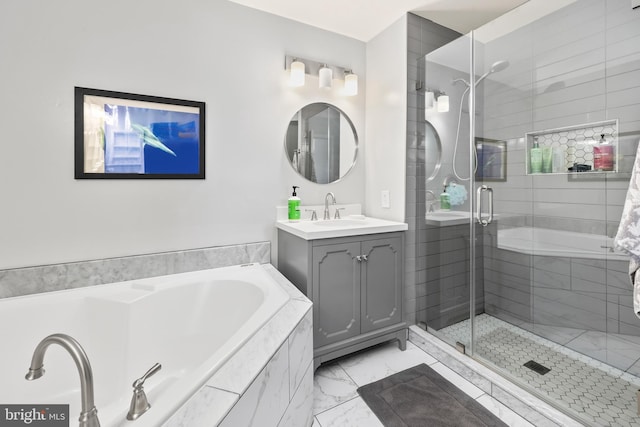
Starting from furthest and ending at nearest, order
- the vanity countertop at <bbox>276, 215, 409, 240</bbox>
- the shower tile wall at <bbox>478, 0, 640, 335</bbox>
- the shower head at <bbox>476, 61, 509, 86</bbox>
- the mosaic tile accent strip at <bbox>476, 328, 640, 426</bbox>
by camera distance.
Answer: the shower head at <bbox>476, 61, 509, 86</bbox> < the vanity countertop at <bbox>276, 215, 409, 240</bbox> < the shower tile wall at <bbox>478, 0, 640, 335</bbox> < the mosaic tile accent strip at <bbox>476, 328, 640, 426</bbox>

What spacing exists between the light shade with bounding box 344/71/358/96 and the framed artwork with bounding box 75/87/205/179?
1.15 m

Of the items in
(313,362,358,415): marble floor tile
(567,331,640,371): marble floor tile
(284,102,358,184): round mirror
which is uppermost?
(284,102,358,184): round mirror

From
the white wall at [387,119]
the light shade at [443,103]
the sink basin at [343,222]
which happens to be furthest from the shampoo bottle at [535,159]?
the sink basin at [343,222]

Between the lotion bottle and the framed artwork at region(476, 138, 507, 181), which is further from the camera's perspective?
the lotion bottle

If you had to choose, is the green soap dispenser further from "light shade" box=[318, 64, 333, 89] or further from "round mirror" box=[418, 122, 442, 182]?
"round mirror" box=[418, 122, 442, 182]

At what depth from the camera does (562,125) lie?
1.86 m

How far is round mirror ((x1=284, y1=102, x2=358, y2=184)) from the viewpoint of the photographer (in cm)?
228

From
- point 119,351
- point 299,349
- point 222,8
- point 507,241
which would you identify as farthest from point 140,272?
point 507,241

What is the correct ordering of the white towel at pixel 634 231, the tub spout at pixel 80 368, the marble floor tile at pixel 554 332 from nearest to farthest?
the tub spout at pixel 80 368, the white towel at pixel 634 231, the marble floor tile at pixel 554 332

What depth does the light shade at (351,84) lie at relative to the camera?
7.73 feet

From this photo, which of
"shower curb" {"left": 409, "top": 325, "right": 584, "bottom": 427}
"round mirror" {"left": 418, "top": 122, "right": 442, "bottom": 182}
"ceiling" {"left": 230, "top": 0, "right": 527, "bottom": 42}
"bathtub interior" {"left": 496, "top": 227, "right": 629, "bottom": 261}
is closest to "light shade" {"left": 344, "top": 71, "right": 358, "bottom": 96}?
"ceiling" {"left": 230, "top": 0, "right": 527, "bottom": 42}

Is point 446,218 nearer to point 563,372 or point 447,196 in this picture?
point 447,196

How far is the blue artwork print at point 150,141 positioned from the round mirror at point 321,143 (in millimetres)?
698

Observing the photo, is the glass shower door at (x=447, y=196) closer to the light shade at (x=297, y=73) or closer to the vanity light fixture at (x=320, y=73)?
the vanity light fixture at (x=320, y=73)
